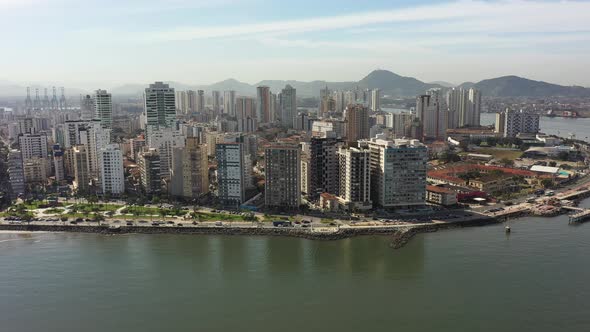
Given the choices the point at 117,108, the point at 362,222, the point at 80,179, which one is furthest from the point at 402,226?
the point at 117,108

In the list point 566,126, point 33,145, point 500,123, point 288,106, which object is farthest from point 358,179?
point 566,126

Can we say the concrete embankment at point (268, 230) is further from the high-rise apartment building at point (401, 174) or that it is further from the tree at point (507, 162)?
the tree at point (507, 162)

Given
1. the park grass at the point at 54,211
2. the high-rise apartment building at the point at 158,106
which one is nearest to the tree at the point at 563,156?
the high-rise apartment building at the point at 158,106

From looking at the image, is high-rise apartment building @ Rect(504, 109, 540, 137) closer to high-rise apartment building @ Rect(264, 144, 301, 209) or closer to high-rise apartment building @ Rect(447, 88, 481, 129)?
high-rise apartment building @ Rect(447, 88, 481, 129)

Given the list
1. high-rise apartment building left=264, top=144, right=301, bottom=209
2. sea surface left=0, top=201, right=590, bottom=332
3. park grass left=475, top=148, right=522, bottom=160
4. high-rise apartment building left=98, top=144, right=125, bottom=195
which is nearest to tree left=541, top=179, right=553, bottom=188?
sea surface left=0, top=201, right=590, bottom=332

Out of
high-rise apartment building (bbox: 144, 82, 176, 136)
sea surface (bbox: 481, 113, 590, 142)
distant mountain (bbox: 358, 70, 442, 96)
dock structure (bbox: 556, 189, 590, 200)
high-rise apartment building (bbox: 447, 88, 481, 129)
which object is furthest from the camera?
distant mountain (bbox: 358, 70, 442, 96)
